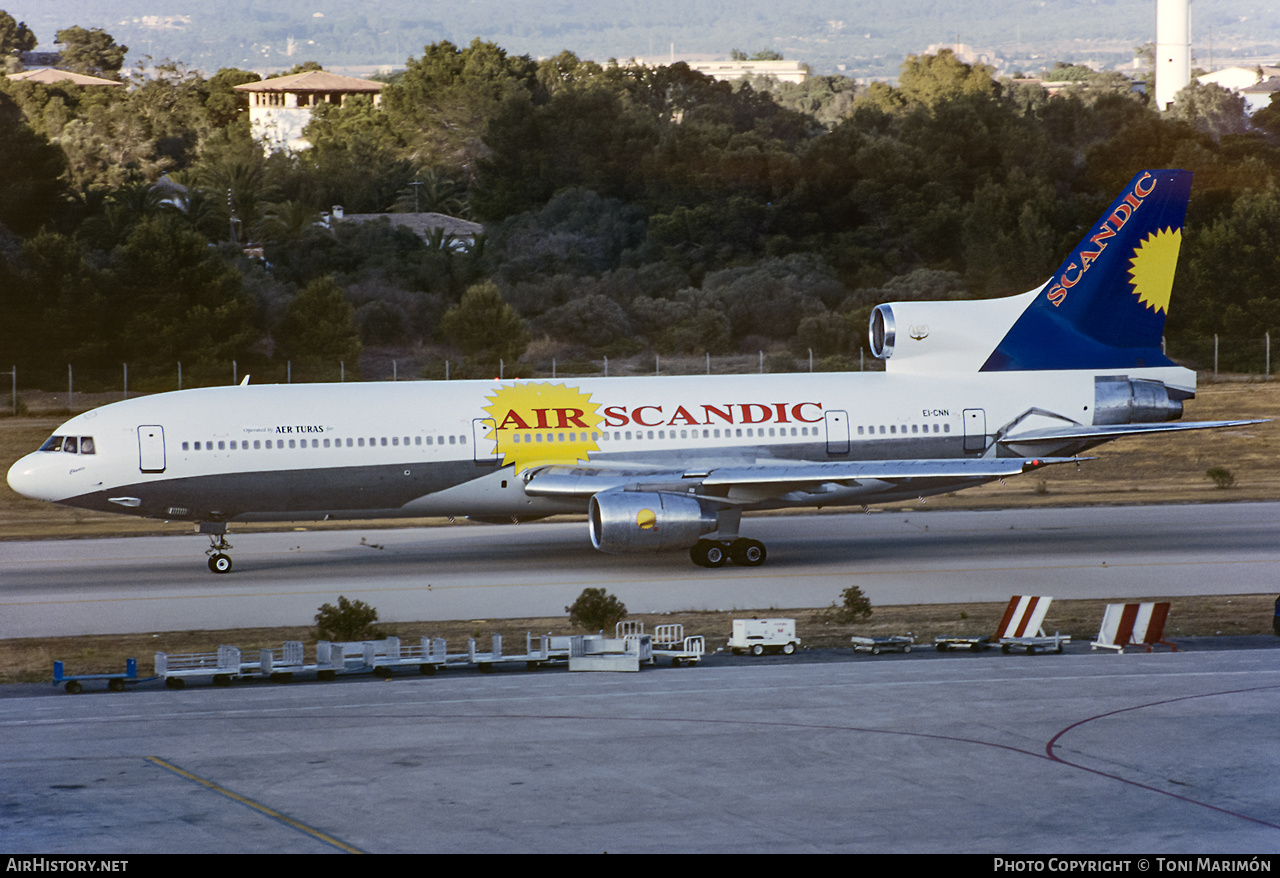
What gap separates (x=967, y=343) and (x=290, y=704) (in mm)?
20150

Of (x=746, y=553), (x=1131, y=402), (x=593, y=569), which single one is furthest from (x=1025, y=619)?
(x=1131, y=402)

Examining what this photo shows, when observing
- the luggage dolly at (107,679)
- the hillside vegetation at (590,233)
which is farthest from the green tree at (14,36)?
the luggage dolly at (107,679)

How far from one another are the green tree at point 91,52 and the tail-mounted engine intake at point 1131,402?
153908 millimetres

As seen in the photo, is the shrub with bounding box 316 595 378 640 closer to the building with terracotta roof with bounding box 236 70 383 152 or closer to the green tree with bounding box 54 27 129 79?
the building with terracotta roof with bounding box 236 70 383 152

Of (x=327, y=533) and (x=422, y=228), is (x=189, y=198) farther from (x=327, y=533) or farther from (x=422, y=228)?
(x=327, y=533)

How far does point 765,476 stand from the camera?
29625 mm

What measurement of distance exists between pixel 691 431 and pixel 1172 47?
14935 cm

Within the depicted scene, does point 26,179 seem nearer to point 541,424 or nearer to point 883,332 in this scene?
point 541,424

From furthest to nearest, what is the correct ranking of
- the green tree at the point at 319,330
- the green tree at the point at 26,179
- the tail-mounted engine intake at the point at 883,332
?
the green tree at the point at 26,179 → the green tree at the point at 319,330 → the tail-mounted engine intake at the point at 883,332

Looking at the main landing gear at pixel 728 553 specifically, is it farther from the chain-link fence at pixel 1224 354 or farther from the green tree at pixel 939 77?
the green tree at pixel 939 77

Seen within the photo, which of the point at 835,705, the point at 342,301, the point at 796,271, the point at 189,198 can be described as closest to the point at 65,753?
the point at 835,705

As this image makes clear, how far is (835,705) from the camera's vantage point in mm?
18031

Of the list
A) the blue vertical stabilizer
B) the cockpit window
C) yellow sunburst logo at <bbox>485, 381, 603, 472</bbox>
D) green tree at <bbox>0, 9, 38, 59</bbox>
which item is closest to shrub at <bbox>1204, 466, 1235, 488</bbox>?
the blue vertical stabilizer

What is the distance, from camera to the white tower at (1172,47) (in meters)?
157
